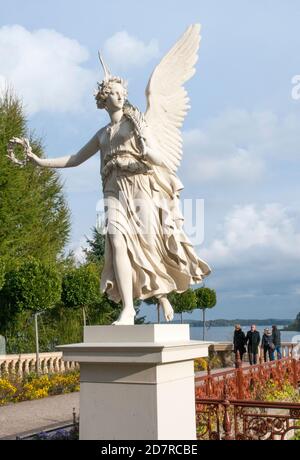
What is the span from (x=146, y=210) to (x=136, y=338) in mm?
1169

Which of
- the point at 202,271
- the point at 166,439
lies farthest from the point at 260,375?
the point at 166,439

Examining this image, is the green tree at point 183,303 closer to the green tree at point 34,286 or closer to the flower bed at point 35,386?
the green tree at point 34,286

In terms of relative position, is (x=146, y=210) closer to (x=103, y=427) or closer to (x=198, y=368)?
(x=103, y=427)

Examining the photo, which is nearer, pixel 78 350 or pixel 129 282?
pixel 78 350

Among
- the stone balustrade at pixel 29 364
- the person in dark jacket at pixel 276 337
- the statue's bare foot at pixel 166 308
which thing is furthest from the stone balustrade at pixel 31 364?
the statue's bare foot at pixel 166 308

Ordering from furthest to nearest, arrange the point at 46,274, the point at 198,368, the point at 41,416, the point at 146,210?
the point at 198,368, the point at 46,274, the point at 41,416, the point at 146,210

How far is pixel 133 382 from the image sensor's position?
14.7 ft

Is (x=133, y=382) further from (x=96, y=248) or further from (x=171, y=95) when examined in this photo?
(x=96, y=248)

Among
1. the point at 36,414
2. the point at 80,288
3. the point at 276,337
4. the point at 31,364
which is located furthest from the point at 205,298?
the point at 36,414

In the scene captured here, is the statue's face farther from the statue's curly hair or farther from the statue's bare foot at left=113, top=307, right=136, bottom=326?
the statue's bare foot at left=113, top=307, right=136, bottom=326

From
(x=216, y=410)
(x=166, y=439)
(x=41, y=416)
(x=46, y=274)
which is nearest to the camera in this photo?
(x=166, y=439)

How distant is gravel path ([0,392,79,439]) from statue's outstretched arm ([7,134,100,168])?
4.09 m

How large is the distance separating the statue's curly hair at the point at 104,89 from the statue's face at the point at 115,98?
0.10ft

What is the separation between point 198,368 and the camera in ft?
59.0
